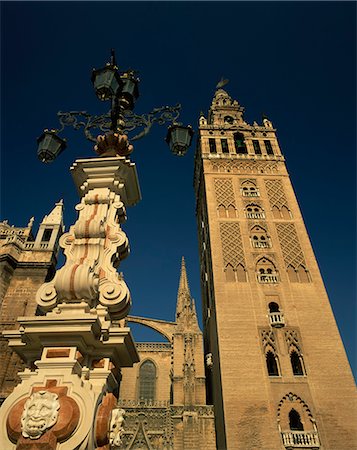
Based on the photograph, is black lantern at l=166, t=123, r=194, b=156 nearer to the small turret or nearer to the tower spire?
the small turret

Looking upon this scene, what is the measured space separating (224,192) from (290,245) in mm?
6127

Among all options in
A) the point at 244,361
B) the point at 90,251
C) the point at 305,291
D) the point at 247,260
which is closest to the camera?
the point at 90,251

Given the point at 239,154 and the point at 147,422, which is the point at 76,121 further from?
the point at 239,154

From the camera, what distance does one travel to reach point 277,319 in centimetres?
1803

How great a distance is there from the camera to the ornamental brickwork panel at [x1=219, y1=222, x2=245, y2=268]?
20.8 m

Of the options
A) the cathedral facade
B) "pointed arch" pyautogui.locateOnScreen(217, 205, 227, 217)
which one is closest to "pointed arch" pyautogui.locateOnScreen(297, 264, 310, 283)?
the cathedral facade

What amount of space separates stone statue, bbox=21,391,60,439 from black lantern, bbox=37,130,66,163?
3756 millimetres

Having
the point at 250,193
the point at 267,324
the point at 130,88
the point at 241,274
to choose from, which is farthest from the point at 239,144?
the point at 130,88

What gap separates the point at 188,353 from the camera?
19.5m

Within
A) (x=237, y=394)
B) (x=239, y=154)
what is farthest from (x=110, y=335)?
(x=239, y=154)

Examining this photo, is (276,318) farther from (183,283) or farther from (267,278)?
(183,283)

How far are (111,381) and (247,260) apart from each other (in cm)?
1839

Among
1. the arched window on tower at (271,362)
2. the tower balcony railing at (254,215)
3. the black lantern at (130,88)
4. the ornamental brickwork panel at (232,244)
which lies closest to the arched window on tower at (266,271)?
the ornamental brickwork panel at (232,244)

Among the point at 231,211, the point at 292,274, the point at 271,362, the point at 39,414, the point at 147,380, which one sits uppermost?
the point at 231,211
